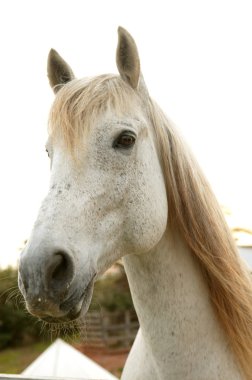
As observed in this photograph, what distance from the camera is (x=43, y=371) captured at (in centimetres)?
563

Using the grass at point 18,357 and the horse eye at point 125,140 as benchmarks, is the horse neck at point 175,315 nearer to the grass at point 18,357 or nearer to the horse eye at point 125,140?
the horse eye at point 125,140

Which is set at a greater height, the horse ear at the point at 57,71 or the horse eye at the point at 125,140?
the horse ear at the point at 57,71

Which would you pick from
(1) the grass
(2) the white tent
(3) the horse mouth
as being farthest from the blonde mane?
(1) the grass

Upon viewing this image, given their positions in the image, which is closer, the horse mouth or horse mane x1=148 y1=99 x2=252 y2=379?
the horse mouth

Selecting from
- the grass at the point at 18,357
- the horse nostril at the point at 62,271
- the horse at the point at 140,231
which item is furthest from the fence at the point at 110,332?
the horse nostril at the point at 62,271

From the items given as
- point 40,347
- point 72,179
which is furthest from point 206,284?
point 40,347

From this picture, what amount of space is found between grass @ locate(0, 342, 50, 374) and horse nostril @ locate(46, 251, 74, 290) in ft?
40.7

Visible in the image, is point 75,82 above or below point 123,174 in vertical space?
above

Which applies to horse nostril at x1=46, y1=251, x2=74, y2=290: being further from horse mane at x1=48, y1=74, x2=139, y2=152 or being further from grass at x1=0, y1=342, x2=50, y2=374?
grass at x1=0, y1=342, x2=50, y2=374

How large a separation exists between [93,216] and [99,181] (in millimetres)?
109

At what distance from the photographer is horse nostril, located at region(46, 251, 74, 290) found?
1.10 m

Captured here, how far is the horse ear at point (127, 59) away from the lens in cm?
141

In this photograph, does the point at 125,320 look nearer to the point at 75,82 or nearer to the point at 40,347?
the point at 40,347

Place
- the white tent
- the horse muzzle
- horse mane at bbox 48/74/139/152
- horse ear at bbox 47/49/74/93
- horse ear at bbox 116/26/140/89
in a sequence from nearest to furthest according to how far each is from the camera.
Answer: the horse muzzle → horse mane at bbox 48/74/139/152 → horse ear at bbox 116/26/140/89 → horse ear at bbox 47/49/74/93 → the white tent
